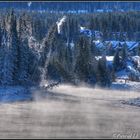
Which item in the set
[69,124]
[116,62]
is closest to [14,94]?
[69,124]

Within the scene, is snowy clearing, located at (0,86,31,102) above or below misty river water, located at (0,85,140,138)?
below

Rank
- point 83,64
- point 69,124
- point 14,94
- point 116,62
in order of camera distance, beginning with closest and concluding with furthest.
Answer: point 69,124 < point 14,94 < point 83,64 < point 116,62

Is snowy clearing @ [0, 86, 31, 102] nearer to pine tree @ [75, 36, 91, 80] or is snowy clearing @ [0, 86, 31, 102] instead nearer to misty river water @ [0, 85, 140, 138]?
pine tree @ [75, 36, 91, 80]

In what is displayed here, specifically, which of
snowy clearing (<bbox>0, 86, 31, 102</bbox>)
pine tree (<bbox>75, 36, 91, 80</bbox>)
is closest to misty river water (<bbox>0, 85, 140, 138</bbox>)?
snowy clearing (<bbox>0, 86, 31, 102</bbox>)

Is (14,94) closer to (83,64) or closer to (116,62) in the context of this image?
(83,64)

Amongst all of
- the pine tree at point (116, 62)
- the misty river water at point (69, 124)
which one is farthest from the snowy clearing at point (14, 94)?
the pine tree at point (116, 62)

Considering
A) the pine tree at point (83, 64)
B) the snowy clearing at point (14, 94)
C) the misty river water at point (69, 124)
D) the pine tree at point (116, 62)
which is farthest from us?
the pine tree at point (116, 62)

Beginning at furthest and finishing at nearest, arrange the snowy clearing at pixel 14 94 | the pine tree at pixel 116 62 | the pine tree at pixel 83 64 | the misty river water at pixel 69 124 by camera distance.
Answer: the pine tree at pixel 116 62 < the pine tree at pixel 83 64 < the snowy clearing at pixel 14 94 < the misty river water at pixel 69 124

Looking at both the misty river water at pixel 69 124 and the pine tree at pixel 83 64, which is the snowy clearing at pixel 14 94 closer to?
the pine tree at pixel 83 64

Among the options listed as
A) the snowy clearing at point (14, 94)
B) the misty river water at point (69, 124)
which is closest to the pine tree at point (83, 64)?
the snowy clearing at point (14, 94)

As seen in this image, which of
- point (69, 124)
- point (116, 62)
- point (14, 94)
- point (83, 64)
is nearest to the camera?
point (69, 124)

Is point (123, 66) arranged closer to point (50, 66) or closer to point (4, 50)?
point (50, 66)

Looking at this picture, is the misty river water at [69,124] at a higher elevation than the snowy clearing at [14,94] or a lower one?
higher

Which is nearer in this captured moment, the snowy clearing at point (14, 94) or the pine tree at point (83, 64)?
the snowy clearing at point (14, 94)
